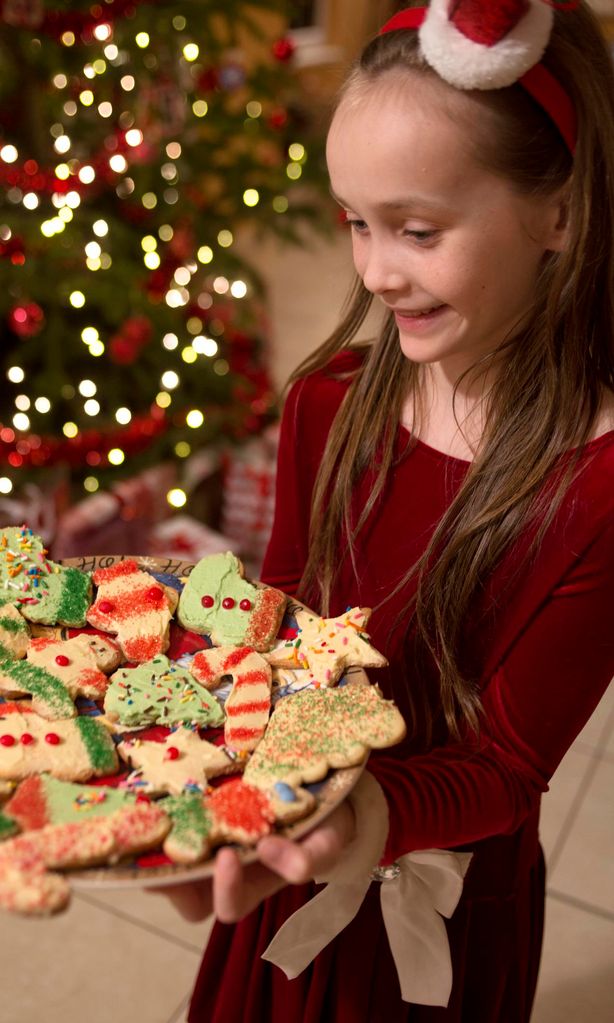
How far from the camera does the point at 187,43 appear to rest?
83.3 inches

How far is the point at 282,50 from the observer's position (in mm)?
2365

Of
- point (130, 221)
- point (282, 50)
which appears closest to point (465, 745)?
point (130, 221)

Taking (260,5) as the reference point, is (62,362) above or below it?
below

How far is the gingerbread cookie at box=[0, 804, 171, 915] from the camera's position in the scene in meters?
0.67

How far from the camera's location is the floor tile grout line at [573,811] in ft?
6.57

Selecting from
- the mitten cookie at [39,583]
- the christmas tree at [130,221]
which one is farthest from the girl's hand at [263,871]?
the christmas tree at [130,221]

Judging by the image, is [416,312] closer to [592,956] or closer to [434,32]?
[434,32]

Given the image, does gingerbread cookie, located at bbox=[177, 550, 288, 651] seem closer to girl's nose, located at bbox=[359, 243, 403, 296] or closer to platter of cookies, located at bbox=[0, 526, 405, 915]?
platter of cookies, located at bbox=[0, 526, 405, 915]

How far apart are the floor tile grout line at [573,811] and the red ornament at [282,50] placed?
189 centimetres

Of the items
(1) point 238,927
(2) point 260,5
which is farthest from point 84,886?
(2) point 260,5

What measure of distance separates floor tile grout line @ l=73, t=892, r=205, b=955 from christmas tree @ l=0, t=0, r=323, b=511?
94cm

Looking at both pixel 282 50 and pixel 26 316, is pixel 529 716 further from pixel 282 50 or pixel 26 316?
pixel 282 50

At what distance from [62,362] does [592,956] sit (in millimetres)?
1823

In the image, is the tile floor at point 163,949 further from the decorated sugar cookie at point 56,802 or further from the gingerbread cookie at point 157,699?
the decorated sugar cookie at point 56,802
